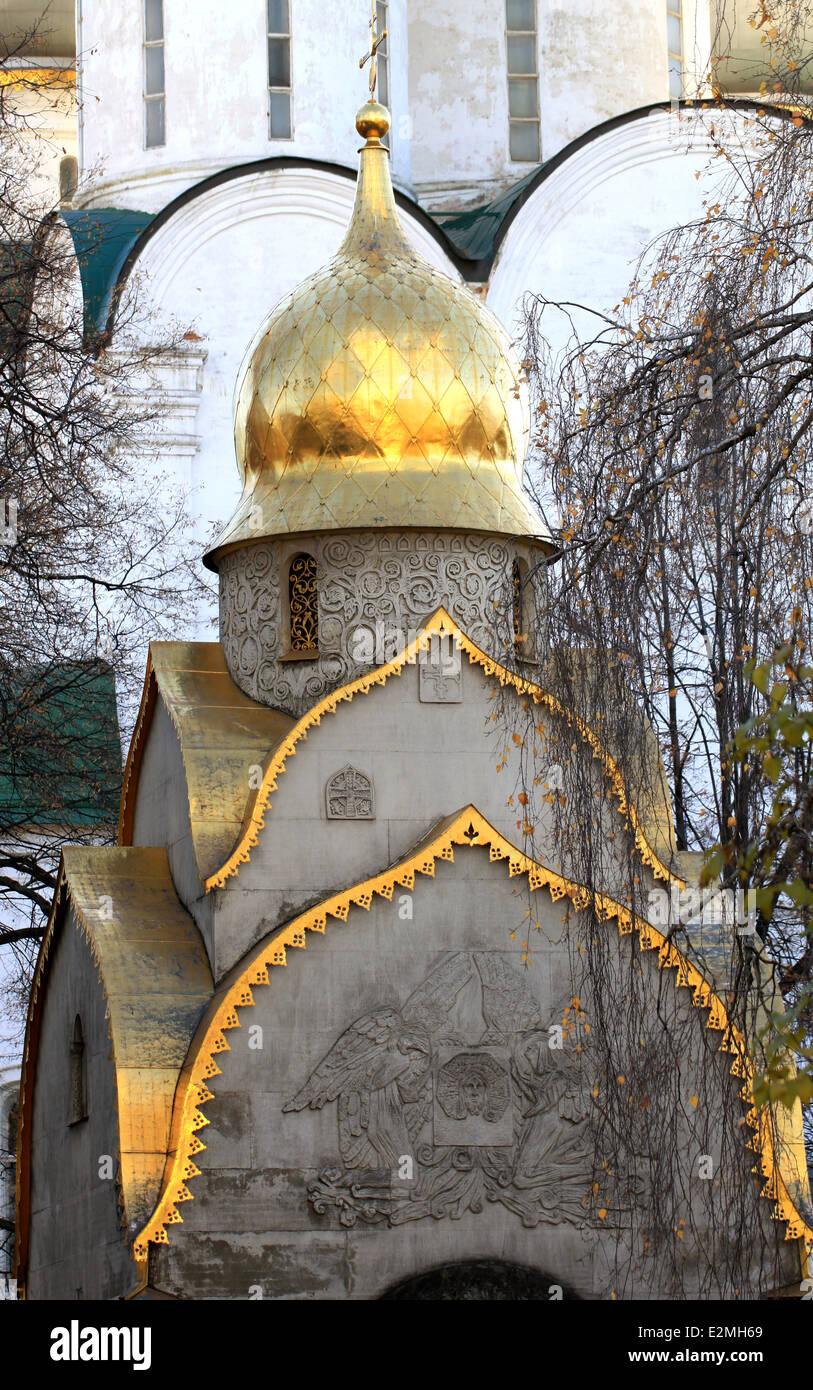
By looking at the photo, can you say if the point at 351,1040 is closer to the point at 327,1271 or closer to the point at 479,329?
the point at 327,1271

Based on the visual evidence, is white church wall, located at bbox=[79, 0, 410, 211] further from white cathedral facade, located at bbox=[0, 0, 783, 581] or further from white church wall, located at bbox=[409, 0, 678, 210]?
white church wall, located at bbox=[409, 0, 678, 210]

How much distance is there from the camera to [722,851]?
17.6 feet

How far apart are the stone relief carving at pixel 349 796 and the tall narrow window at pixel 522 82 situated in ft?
34.9

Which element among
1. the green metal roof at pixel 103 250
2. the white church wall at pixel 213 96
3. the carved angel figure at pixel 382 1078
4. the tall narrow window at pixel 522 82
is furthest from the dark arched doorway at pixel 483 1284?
the tall narrow window at pixel 522 82

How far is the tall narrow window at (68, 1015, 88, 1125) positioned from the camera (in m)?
9.90

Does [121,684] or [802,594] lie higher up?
[121,684]

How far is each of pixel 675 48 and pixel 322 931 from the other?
12339mm

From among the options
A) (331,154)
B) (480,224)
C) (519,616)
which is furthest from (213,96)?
(519,616)

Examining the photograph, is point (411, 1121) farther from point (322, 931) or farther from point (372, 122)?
point (372, 122)

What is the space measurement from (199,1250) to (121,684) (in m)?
6.42

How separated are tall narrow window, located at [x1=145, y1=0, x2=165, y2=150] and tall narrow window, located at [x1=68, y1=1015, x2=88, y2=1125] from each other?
9640 millimetres

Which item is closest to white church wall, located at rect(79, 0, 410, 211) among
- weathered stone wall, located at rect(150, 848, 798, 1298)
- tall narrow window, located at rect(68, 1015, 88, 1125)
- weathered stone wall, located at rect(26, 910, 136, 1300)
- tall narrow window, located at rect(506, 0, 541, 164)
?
tall narrow window, located at rect(506, 0, 541, 164)

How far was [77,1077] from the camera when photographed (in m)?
9.97
